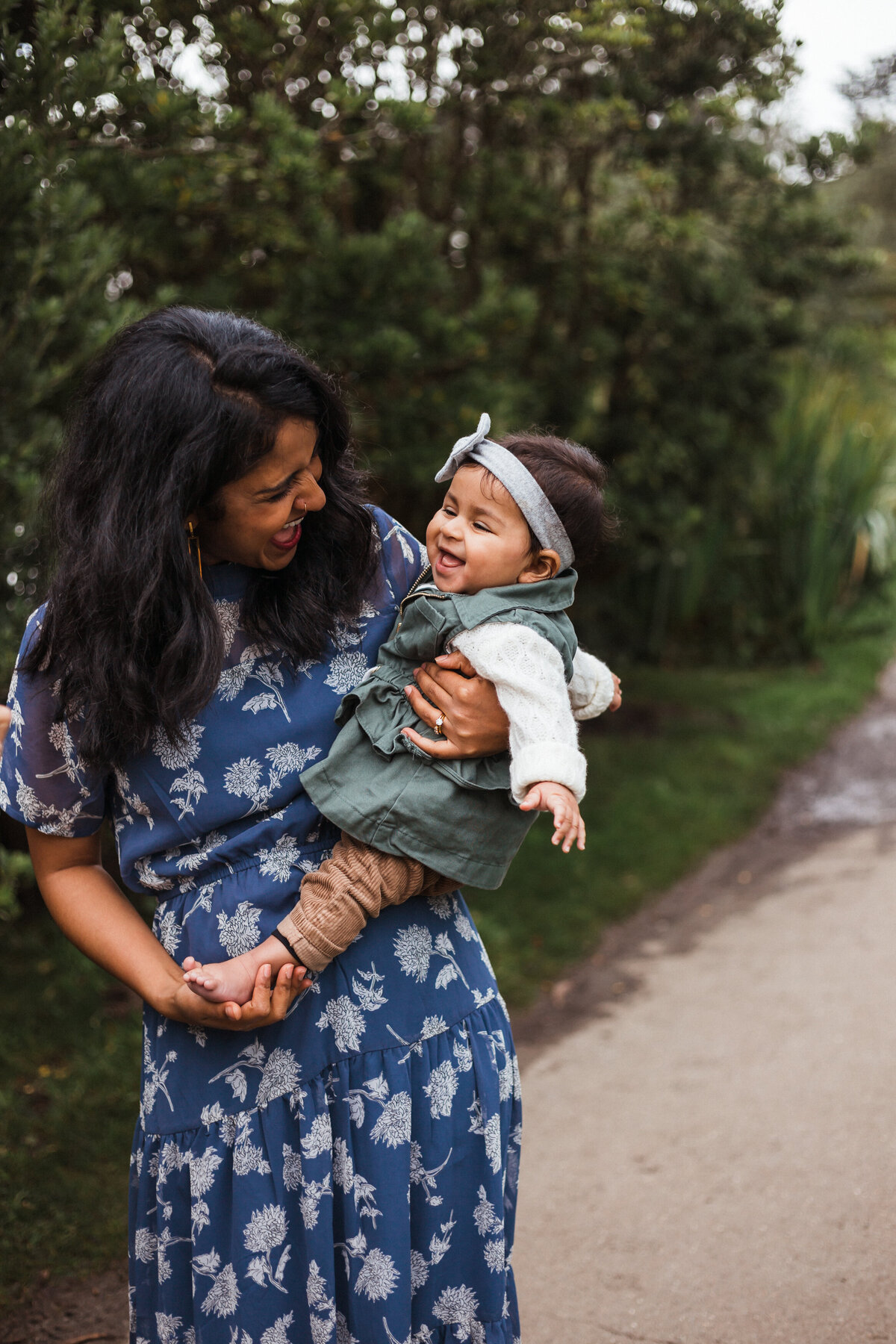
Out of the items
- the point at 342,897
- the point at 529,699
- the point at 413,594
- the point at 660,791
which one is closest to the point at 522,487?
the point at 413,594

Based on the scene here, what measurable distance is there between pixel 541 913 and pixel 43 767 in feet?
11.5

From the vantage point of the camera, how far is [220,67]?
12.8 feet

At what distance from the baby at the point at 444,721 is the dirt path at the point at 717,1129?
152 centimetres

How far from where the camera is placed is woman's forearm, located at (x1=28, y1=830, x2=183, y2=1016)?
158cm

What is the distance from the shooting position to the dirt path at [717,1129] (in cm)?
257

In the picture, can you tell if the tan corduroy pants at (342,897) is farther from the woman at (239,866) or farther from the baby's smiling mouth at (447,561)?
the baby's smiling mouth at (447,561)

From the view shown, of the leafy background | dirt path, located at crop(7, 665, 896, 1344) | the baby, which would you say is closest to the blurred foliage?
the leafy background

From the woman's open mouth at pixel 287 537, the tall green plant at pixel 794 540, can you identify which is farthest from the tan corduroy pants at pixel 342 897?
the tall green plant at pixel 794 540

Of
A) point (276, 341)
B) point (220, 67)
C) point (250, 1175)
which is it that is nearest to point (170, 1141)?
point (250, 1175)

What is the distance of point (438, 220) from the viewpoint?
16.9ft

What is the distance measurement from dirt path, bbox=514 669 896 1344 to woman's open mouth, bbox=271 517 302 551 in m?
1.91

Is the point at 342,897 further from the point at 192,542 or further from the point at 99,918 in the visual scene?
the point at 192,542

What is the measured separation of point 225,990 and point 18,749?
0.45 meters

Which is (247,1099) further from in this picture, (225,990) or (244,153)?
(244,153)
